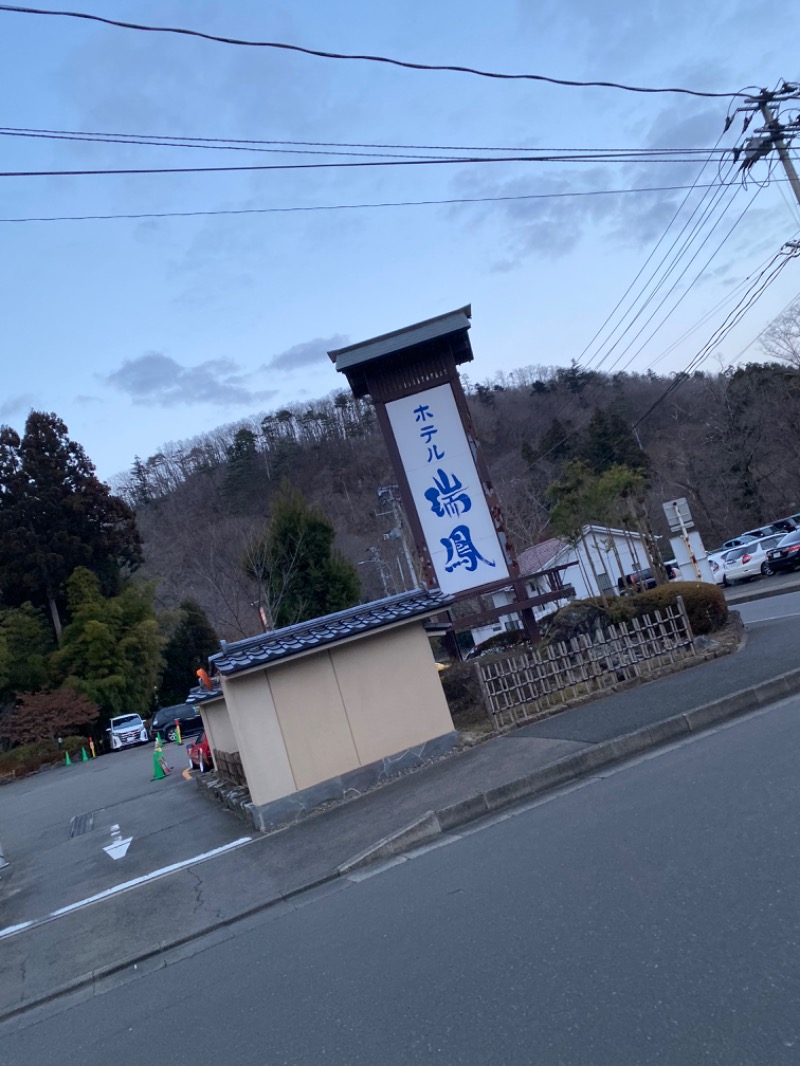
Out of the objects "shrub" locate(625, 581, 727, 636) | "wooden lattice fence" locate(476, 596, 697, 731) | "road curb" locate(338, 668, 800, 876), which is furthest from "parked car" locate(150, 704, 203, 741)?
"road curb" locate(338, 668, 800, 876)

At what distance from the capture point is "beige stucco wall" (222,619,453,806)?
1094 centimetres

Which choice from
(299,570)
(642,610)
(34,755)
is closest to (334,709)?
(642,610)

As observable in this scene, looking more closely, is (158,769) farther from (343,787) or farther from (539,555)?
(539,555)

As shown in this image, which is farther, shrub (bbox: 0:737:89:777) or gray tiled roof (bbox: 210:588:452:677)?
shrub (bbox: 0:737:89:777)

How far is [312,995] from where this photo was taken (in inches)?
198

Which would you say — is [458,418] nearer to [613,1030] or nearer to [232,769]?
[232,769]

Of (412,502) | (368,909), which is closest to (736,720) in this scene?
(368,909)

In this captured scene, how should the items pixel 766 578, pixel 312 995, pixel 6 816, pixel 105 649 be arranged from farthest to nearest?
pixel 105 649 < pixel 766 578 < pixel 6 816 < pixel 312 995

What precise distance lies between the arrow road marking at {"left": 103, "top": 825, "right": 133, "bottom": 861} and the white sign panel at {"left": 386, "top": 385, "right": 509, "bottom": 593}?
21.8 ft

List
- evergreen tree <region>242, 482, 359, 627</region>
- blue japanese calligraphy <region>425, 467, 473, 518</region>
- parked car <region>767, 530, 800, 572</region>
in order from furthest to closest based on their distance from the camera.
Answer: evergreen tree <region>242, 482, 359, 627</region>
parked car <region>767, 530, 800, 572</region>
blue japanese calligraphy <region>425, 467, 473, 518</region>

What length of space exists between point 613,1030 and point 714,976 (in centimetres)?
→ 56

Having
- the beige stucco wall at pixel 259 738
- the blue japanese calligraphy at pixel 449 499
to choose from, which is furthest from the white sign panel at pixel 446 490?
the beige stucco wall at pixel 259 738

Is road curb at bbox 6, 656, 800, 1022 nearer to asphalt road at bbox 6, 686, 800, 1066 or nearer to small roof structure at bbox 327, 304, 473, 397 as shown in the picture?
asphalt road at bbox 6, 686, 800, 1066

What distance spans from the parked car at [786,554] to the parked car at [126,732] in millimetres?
27001
